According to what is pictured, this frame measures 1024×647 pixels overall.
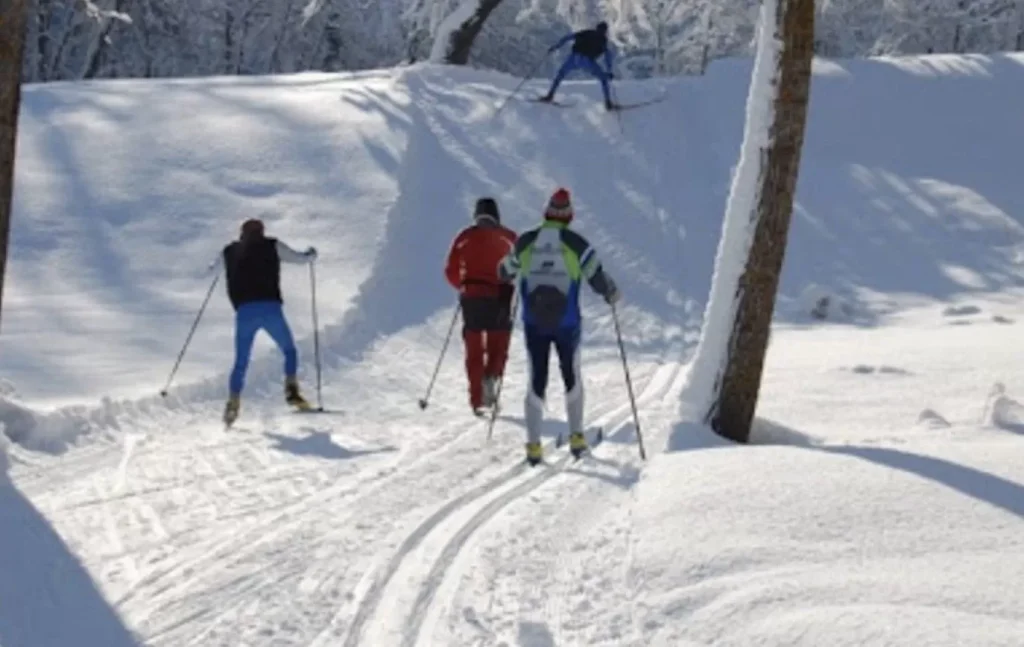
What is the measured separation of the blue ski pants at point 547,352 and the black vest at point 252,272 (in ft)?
8.96

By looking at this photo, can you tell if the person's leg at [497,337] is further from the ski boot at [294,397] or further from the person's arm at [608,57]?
the person's arm at [608,57]

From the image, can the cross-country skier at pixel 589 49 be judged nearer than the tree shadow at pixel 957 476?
No

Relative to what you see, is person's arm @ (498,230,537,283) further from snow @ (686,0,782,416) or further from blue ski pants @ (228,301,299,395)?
blue ski pants @ (228,301,299,395)

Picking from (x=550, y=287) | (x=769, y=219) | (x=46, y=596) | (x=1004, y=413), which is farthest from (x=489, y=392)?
(x=46, y=596)

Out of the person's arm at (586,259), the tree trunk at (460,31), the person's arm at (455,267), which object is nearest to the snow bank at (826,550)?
the person's arm at (586,259)

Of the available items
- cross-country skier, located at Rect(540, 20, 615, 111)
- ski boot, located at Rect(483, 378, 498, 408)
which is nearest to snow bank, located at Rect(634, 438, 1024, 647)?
ski boot, located at Rect(483, 378, 498, 408)

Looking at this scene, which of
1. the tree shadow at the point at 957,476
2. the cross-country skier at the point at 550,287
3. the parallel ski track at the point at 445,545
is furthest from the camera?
the cross-country skier at the point at 550,287

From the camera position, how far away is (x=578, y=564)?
7.71 metres

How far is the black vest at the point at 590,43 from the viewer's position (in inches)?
950

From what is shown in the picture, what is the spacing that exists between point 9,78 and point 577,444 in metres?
4.34

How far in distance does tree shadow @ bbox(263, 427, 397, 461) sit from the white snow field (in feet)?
0.16

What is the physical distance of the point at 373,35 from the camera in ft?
162

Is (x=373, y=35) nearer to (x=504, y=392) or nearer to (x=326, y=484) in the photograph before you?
(x=504, y=392)

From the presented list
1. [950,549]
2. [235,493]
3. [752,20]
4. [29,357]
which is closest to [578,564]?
[950,549]
